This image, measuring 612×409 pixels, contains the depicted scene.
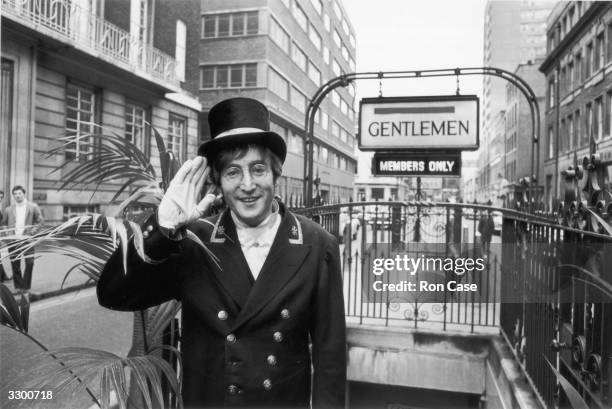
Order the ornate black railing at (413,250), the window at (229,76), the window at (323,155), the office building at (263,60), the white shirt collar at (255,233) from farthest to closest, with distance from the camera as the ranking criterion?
1. the window at (323,155)
2. the window at (229,76)
3. the office building at (263,60)
4. the ornate black railing at (413,250)
5. the white shirt collar at (255,233)

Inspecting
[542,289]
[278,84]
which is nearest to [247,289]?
[542,289]

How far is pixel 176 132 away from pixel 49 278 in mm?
7954

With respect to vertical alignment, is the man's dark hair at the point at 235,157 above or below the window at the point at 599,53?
below

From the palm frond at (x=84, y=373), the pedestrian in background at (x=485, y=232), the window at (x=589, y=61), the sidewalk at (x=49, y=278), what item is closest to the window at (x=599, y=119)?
the window at (x=589, y=61)

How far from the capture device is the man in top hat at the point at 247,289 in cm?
170

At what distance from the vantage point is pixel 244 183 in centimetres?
172

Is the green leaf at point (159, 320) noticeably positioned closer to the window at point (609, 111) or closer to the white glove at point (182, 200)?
the white glove at point (182, 200)

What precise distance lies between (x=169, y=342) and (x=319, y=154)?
3184cm

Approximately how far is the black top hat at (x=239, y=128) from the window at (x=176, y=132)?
45.3ft

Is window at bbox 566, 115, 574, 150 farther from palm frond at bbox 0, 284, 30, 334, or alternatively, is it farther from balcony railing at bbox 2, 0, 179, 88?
palm frond at bbox 0, 284, 30, 334

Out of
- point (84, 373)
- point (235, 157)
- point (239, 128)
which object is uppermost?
point (239, 128)

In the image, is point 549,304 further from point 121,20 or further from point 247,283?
point 121,20

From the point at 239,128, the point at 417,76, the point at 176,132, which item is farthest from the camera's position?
the point at 176,132

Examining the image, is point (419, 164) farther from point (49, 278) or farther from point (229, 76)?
point (229, 76)
